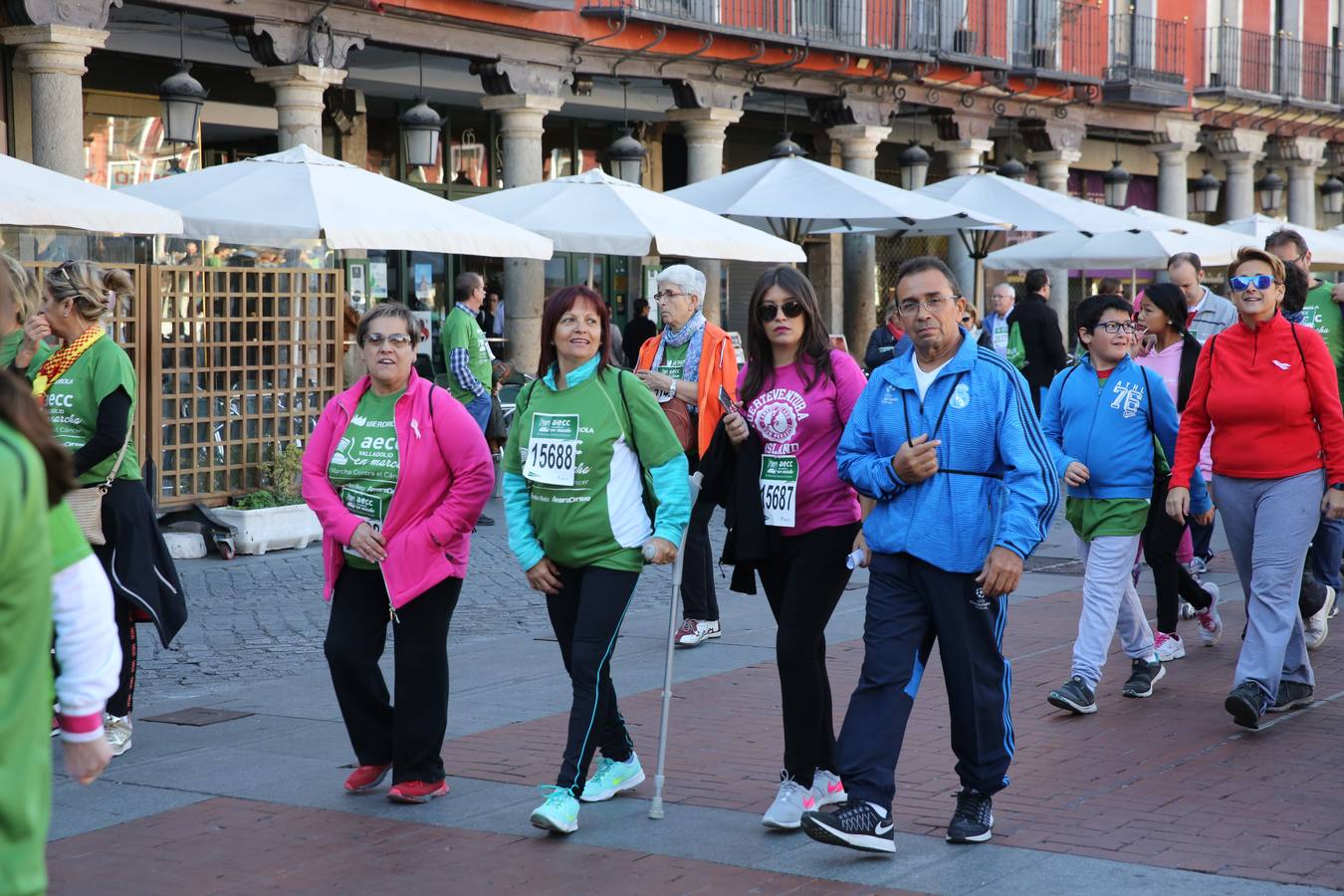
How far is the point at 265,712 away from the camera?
7.38 meters

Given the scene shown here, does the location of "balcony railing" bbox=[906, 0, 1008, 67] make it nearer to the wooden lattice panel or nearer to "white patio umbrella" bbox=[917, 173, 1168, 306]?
"white patio umbrella" bbox=[917, 173, 1168, 306]

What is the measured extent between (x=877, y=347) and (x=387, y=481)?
979 centimetres

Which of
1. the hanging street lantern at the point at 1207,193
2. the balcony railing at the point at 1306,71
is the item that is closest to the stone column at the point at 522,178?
the hanging street lantern at the point at 1207,193

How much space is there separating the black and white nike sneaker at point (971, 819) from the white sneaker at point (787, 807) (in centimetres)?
45

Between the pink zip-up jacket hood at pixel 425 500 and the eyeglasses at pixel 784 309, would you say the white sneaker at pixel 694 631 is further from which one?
the eyeglasses at pixel 784 309

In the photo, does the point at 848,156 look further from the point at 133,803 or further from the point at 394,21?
the point at 133,803

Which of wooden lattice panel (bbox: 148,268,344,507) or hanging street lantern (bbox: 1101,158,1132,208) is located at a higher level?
hanging street lantern (bbox: 1101,158,1132,208)

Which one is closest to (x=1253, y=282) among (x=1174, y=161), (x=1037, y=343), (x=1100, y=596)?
(x=1100, y=596)

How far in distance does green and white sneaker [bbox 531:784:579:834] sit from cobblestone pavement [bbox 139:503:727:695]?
305cm

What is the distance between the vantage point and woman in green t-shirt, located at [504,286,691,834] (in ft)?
18.2

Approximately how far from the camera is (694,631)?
892cm

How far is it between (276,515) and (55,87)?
16.0 ft

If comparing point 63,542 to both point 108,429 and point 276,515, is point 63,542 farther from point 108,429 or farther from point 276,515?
point 276,515

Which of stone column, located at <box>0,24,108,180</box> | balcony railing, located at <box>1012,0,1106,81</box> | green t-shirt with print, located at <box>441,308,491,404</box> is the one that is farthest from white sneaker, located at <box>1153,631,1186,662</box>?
balcony railing, located at <box>1012,0,1106,81</box>
